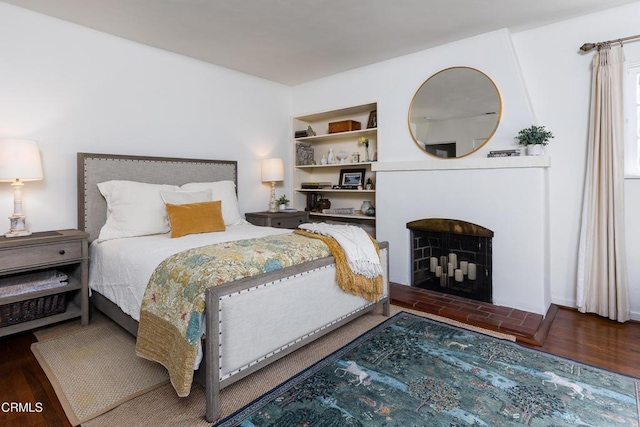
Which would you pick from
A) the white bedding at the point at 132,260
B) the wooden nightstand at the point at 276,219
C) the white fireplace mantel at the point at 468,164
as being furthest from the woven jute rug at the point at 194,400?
the white fireplace mantel at the point at 468,164

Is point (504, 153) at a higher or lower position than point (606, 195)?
higher

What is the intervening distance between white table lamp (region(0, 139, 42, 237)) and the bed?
420 mm

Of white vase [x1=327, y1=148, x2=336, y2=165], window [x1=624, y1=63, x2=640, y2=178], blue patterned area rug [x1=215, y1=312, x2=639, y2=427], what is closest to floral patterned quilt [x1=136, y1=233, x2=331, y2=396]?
blue patterned area rug [x1=215, y1=312, x2=639, y2=427]

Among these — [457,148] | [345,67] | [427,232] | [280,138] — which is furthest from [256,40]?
[427,232]

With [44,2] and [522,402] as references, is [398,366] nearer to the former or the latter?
[522,402]

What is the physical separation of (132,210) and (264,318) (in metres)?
1.75

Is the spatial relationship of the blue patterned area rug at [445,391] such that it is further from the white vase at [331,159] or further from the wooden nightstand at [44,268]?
the white vase at [331,159]

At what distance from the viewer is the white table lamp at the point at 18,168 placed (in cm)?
245

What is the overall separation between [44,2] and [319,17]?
2.10 m

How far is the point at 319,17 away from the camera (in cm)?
288

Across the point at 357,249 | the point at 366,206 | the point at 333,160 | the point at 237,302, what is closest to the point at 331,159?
the point at 333,160

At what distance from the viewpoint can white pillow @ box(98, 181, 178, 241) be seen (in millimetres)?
2891

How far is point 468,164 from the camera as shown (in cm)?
326

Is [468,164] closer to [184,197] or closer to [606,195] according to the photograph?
[606,195]
